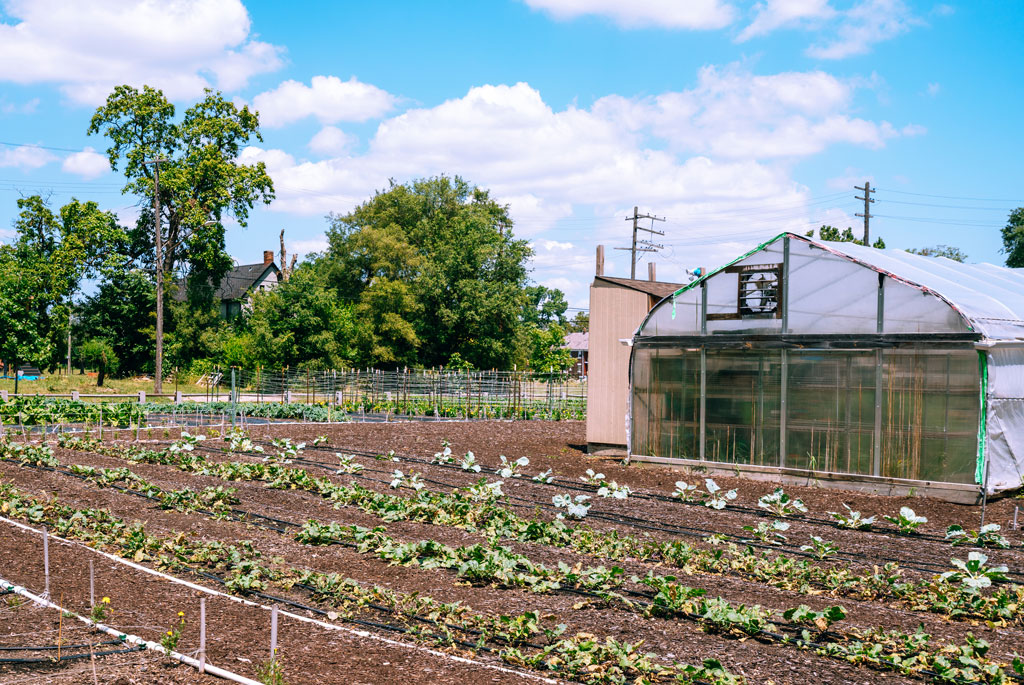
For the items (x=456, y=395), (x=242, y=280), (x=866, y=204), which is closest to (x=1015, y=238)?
(x=866, y=204)

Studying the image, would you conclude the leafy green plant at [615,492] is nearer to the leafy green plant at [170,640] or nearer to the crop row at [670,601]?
the crop row at [670,601]

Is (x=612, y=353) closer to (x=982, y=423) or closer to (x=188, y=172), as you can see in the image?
(x=982, y=423)

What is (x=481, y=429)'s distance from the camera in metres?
25.2

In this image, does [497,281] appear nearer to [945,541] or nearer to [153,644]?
[945,541]

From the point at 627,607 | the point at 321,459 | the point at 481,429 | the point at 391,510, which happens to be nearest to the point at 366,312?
the point at 481,429

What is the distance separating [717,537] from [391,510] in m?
4.09

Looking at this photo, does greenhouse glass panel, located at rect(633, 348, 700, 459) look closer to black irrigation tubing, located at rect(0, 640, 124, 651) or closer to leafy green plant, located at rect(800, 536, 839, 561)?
leafy green plant, located at rect(800, 536, 839, 561)

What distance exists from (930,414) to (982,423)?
764 mm

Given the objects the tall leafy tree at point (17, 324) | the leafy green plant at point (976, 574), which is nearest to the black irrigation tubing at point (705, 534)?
the leafy green plant at point (976, 574)

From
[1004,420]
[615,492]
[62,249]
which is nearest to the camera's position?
[615,492]

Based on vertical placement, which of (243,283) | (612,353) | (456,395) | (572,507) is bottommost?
(572,507)

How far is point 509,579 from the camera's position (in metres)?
7.92

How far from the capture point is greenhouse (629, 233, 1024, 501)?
13.6 m

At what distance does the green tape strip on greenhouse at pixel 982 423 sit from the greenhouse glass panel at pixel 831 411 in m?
1.59
